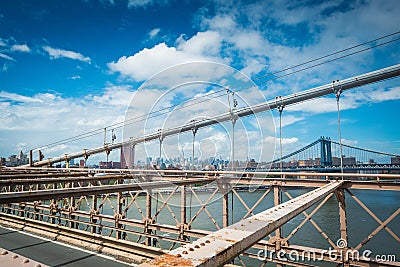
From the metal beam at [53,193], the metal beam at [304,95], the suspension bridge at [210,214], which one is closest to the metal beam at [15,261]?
the suspension bridge at [210,214]

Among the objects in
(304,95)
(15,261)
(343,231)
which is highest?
(304,95)

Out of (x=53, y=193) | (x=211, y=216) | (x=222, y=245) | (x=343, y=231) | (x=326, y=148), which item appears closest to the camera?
(x=222, y=245)

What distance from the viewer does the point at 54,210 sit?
1062 centimetres

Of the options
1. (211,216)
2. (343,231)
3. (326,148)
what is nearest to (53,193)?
(211,216)

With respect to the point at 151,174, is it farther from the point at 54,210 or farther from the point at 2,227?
the point at 2,227

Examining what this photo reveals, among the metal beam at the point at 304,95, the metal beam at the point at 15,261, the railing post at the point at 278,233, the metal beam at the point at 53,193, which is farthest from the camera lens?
the metal beam at the point at 304,95

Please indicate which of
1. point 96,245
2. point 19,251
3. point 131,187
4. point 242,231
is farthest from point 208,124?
point 242,231

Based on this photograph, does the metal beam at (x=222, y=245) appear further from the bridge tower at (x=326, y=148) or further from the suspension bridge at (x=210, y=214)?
the bridge tower at (x=326, y=148)

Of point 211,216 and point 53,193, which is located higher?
point 53,193

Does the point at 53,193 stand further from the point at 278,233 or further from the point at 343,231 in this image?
the point at 343,231

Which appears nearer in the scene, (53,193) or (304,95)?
(53,193)

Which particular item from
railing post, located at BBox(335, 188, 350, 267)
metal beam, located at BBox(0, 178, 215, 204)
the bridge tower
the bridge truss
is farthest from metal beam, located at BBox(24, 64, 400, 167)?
the bridge tower

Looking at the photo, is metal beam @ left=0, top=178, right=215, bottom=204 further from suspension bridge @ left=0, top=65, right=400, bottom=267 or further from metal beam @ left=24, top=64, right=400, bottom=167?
metal beam @ left=24, top=64, right=400, bottom=167

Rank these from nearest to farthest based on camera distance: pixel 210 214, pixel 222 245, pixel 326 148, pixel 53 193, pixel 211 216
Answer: pixel 222 245, pixel 53 193, pixel 211 216, pixel 210 214, pixel 326 148
